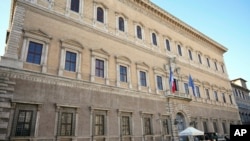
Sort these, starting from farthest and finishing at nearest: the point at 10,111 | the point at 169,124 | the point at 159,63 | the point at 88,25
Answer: the point at 159,63, the point at 169,124, the point at 88,25, the point at 10,111

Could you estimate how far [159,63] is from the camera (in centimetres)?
1934

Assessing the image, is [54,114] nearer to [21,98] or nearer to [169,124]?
[21,98]

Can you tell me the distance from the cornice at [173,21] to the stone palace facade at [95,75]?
16 cm

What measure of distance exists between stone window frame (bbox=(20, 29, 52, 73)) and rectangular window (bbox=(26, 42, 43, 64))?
174 millimetres

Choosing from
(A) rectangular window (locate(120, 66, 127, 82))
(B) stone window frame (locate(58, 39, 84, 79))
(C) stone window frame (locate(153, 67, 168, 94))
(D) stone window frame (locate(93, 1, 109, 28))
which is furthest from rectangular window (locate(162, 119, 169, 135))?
(D) stone window frame (locate(93, 1, 109, 28))

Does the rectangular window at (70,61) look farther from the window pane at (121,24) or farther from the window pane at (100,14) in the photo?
the window pane at (121,24)

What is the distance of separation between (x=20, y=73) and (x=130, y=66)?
8764mm

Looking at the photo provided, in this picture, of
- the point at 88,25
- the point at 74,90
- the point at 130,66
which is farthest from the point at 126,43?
the point at 74,90

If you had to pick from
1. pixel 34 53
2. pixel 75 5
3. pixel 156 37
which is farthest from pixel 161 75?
pixel 34 53

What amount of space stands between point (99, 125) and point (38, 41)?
689cm

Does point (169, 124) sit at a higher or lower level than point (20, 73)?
lower

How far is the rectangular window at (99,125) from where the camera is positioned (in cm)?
1223

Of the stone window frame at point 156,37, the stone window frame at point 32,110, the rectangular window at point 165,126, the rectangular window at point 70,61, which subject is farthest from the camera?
the stone window frame at point 156,37

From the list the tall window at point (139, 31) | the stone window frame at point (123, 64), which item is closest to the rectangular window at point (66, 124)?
the stone window frame at point (123, 64)
